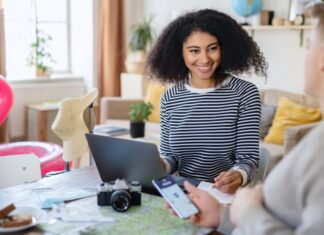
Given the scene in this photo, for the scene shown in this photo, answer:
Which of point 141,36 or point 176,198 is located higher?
point 141,36

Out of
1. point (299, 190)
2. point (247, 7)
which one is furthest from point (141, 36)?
point (299, 190)

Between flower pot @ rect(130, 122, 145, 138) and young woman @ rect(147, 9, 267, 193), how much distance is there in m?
1.70

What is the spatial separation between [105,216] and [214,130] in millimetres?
675

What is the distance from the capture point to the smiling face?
1868 mm

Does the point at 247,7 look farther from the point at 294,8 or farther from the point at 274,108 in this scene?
the point at 274,108

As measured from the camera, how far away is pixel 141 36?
546cm

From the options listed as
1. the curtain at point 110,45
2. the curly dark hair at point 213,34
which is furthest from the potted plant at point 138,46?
the curly dark hair at point 213,34

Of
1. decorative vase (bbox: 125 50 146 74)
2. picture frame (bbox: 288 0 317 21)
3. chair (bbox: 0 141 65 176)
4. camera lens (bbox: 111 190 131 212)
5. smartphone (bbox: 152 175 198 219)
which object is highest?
picture frame (bbox: 288 0 317 21)

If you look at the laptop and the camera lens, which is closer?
the camera lens

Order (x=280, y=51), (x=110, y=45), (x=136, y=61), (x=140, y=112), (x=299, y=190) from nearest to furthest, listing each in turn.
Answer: (x=299, y=190), (x=140, y=112), (x=280, y=51), (x=136, y=61), (x=110, y=45)

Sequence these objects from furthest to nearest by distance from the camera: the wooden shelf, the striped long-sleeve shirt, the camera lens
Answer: the wooden shelf → the striped long-sleeve shirt → the camera lens

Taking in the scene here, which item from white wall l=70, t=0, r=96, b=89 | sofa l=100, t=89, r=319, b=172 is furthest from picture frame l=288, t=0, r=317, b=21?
white wall l=70, t=0, r=96, b=89

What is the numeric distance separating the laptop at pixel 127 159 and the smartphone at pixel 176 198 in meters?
0.15

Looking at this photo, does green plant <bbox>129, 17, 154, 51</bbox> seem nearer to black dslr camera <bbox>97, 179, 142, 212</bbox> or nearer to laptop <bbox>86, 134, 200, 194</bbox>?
laptop <bbox>86, 134, 200, 194</bbox>
